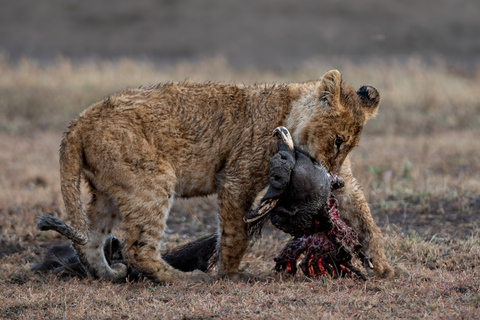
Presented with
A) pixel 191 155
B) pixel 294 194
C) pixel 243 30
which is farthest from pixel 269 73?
pixel 294 194

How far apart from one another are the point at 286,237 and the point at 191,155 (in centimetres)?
154

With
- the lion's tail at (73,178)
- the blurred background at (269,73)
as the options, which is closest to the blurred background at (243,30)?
the blurred background at (269,73)

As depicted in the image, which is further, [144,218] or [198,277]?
[198,277]

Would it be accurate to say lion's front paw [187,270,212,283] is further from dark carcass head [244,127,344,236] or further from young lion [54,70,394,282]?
dark carcass head [244,127,344,236]

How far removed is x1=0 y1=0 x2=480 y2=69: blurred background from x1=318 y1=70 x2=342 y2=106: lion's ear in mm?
14015

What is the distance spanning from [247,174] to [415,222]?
237 centimetres

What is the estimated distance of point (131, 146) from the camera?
16.7 feet

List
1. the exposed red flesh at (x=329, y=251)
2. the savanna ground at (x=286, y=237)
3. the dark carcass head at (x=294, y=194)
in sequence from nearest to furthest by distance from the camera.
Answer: the savanna ground at (x=286, y=237) < the dark carcass head at (x=294, y=194) < the exposed red flesh at (x=329, y=251)

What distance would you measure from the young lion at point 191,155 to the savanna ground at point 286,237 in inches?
13.6

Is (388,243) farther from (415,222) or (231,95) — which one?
(231,95)

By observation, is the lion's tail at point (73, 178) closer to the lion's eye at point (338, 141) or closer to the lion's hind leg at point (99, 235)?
the lion's hind leg at point (99, 235)

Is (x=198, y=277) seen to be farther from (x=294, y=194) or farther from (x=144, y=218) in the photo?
(x=294, y=194)

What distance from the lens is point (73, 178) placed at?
5043 millimetres

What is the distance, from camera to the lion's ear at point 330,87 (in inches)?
200
